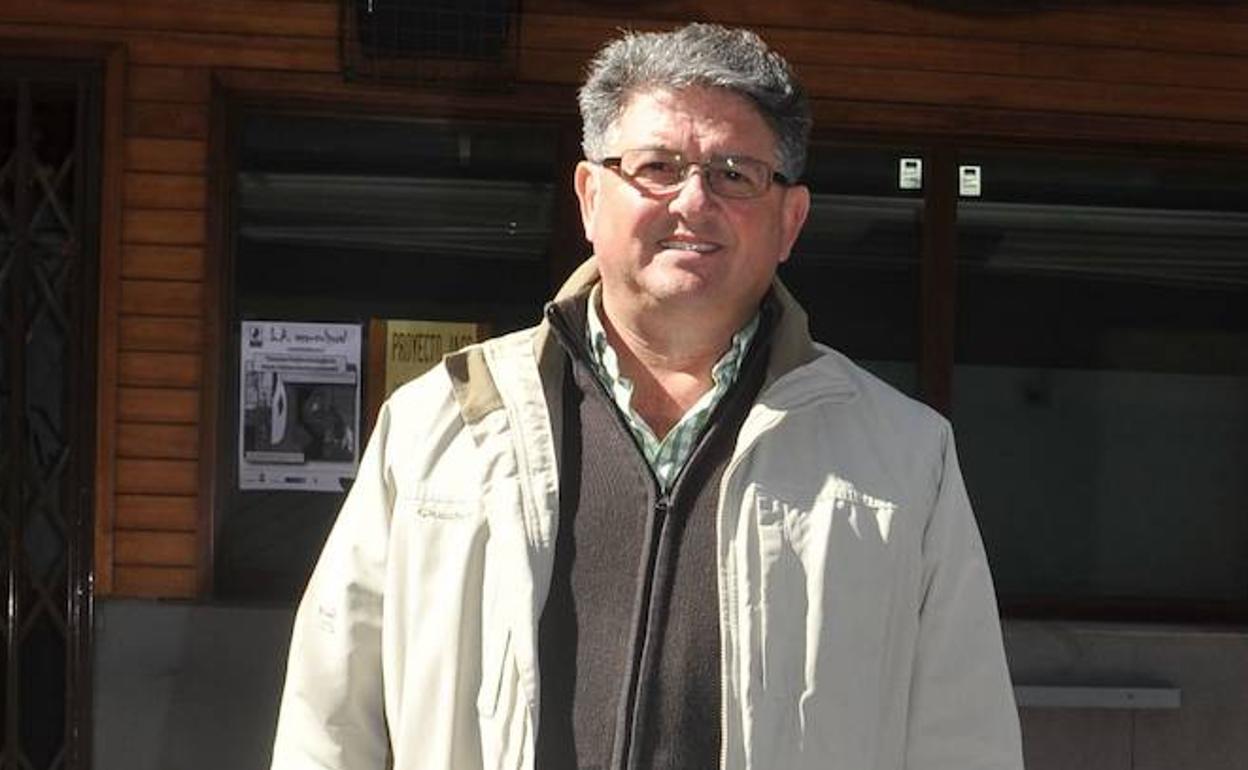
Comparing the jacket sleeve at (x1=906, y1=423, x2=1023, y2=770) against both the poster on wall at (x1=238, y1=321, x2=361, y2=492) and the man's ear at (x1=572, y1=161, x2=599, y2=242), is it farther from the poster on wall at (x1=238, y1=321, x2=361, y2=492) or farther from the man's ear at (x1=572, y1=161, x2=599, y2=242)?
the poster on wall at (x1=238, y1=321, x2=361, y2=492)

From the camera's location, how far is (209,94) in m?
5.18

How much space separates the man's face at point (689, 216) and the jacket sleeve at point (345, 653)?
0.39 meters

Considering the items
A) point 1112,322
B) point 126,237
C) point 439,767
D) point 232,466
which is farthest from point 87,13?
point 439,767

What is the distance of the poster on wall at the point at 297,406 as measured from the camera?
211 inches

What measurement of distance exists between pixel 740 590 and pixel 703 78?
62 centimetres

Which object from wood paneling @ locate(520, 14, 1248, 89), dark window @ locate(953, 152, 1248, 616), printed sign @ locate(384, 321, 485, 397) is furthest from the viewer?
dark window @ locate(953, 152, 1248, 616)

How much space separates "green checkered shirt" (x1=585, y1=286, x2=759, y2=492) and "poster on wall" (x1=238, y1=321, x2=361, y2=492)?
3072 millimetres

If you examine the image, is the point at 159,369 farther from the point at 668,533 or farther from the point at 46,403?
the point at 668,533

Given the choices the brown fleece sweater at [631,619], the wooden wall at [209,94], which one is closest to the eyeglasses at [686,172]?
the brown fleece sweater at [631,619]

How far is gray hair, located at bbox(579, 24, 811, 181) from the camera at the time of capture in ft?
7.42

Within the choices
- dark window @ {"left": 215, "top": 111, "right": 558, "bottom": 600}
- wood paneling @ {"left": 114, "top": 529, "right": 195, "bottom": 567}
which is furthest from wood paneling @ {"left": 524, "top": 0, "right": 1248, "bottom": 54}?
wood paneling @ {"left": 114, "top": 529, "right": 195, "bottom": 567}

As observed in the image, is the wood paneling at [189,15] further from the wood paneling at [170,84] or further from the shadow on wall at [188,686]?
the shadow on wall at [188,686]

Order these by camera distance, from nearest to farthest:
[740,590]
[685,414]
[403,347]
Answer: [740,590] → [685,414] → [403,347]

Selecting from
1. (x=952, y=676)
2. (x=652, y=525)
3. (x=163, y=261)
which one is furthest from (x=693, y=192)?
(x=163, y=261)
